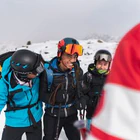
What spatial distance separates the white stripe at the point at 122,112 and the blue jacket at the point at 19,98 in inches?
81.2

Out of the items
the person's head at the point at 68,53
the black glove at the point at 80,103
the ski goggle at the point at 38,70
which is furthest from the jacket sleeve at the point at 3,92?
the black glove at the point at 80,103

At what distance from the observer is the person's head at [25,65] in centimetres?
254

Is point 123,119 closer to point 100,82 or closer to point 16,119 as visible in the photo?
point 16,119

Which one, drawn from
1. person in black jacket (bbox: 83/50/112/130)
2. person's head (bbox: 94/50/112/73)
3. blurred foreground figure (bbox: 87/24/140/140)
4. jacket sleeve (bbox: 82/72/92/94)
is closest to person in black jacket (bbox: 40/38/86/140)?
jacket sleeve (bbox: 82/72/92/94)

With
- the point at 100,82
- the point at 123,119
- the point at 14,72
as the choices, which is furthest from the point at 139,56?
the point at 100,82

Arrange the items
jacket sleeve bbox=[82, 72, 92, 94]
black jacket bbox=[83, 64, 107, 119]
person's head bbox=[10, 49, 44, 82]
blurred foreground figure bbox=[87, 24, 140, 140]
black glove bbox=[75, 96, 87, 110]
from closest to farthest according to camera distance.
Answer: blurred foreground figure bbox=[87, 24, 140, 140] → person's head bbox=[10, 49, 44, 82] → black glove bbox=[75, 96, 87, 110] → jacket sleeve bbox=[82, 72, 92, 94] → black jacket bbox=[83, 64, 107, 119]

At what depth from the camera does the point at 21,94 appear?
2.73 metres

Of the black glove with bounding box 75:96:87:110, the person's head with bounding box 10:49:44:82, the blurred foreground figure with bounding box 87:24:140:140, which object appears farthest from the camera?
the black glove with bounding box 75:96:87:110

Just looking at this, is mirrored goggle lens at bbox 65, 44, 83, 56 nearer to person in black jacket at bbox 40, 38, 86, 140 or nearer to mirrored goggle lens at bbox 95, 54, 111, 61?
person in black jacket at bbox 40, 38, 86, 140

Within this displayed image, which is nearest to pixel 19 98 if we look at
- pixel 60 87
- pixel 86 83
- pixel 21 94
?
pixel 21 94

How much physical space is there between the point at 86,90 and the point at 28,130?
107 cm

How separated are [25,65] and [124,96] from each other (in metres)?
1.97

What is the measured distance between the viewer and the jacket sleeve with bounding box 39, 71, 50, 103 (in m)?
2.84

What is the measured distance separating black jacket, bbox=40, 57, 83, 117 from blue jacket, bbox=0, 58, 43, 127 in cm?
12
